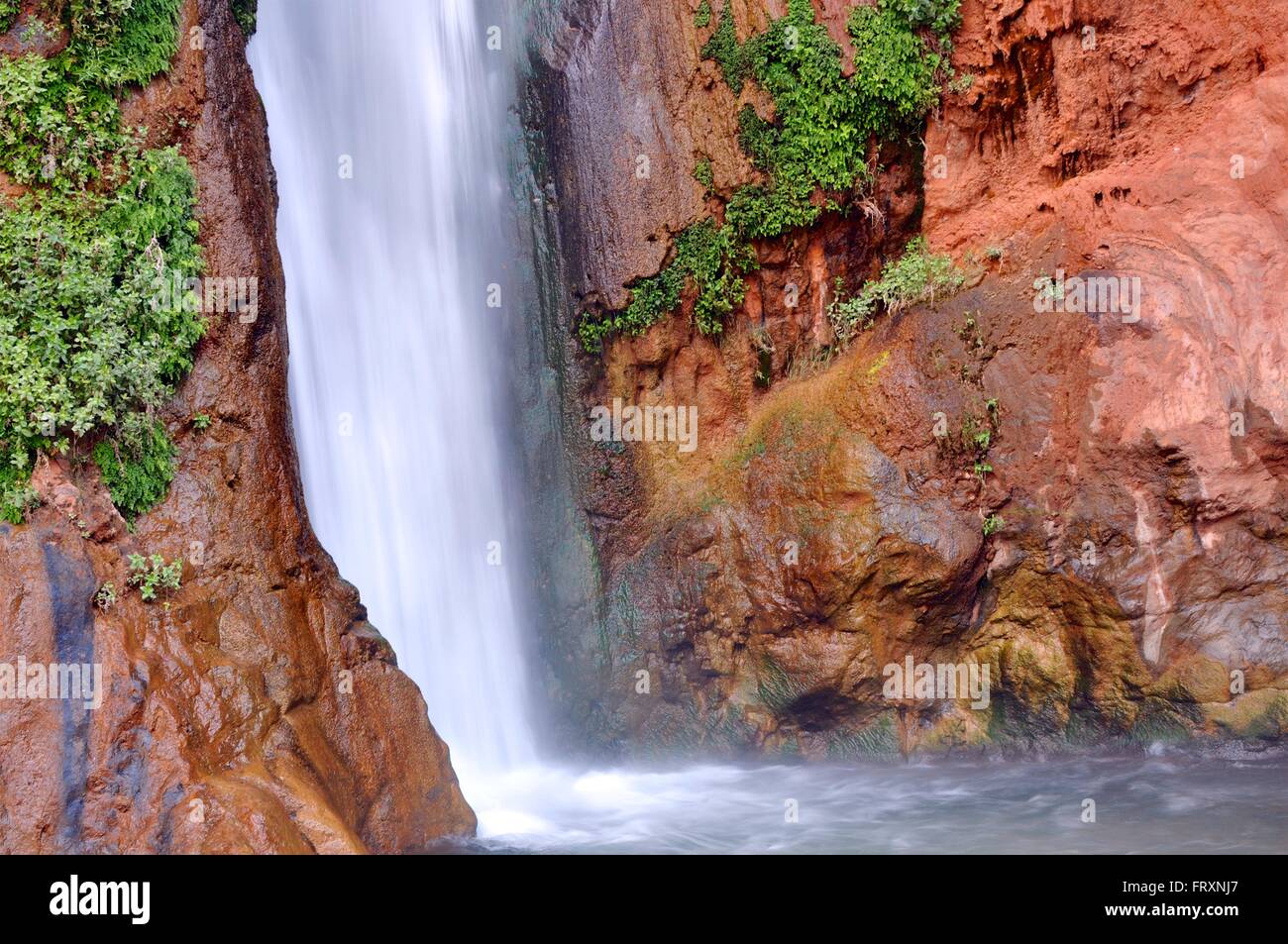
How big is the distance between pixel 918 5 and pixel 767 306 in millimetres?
3645

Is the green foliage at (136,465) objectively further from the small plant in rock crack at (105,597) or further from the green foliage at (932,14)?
Answer: the green foliage at (932,14)

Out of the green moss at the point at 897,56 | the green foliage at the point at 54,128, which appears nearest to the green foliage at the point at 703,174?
the green moss at the point at 897,56

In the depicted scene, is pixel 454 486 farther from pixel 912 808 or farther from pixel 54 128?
pixel 912 808

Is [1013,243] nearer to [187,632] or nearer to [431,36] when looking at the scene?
[431,36]

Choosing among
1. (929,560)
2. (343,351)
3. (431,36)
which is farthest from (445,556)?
(431,36)

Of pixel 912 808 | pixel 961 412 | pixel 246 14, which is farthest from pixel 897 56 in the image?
pixel 912 808

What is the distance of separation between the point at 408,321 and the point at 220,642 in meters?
5.12

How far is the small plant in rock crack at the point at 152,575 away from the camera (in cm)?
727

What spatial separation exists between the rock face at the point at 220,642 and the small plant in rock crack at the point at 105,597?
5 cm

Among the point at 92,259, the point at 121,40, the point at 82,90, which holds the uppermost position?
the point at 121,40

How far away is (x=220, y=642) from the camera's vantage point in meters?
7.54

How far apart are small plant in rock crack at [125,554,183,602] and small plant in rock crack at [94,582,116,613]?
7.2 inches

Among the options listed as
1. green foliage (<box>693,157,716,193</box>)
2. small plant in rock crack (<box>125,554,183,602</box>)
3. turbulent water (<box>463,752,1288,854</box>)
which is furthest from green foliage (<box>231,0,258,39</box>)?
turbulent water (<box>463,752,1288,854</box>)

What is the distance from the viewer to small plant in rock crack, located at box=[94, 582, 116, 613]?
7001 mm
